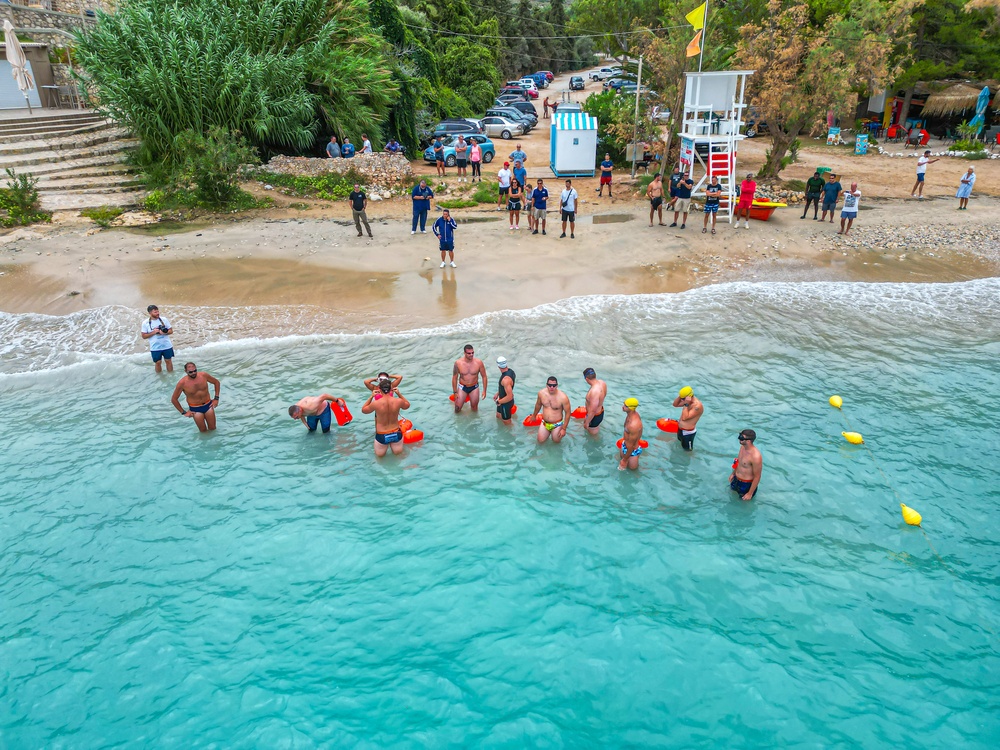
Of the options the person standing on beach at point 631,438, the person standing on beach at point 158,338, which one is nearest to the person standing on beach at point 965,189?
the person standing on beach at point 631,438

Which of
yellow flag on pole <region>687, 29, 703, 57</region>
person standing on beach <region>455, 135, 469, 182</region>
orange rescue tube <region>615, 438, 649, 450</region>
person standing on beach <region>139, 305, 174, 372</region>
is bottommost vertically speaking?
orange rescue tube <region>615, 438, 649, 450</region>

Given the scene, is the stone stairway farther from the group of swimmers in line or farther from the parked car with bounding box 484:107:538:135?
the parked car with bounding box 484:107:538:135

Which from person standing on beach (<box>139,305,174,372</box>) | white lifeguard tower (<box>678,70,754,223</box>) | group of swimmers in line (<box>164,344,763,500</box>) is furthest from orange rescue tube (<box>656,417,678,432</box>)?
white lifeguard tower (<box>678,70,754,223</box>)

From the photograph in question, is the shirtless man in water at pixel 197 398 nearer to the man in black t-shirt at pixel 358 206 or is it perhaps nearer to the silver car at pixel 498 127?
the man in black t-shirt at pixel 358 206

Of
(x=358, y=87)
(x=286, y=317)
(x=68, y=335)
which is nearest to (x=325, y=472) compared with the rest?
(x=286, y=317)

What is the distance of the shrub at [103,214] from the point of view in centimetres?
1894

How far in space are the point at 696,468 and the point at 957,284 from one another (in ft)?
35.9

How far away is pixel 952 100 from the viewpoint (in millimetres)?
29562

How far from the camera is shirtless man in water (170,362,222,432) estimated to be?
10.2 m

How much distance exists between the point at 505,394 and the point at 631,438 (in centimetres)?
216

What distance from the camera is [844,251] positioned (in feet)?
58.8

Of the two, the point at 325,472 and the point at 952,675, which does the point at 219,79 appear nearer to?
the point at 325,472

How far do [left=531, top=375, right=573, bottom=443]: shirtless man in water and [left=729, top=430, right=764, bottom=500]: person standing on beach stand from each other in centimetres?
262

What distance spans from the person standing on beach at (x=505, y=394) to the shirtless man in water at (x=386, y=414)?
1549mm
